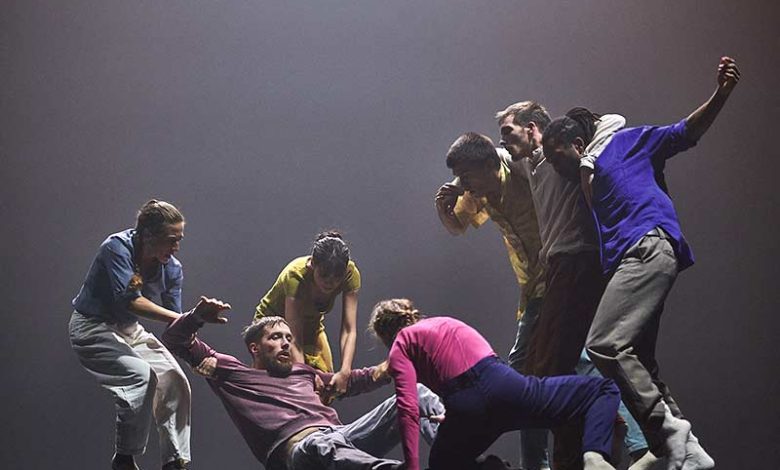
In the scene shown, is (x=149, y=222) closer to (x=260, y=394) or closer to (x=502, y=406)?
(x=260, y=394)

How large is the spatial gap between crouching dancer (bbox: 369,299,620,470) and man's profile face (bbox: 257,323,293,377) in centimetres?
104

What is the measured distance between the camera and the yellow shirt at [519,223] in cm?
459

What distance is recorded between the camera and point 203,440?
4.71m

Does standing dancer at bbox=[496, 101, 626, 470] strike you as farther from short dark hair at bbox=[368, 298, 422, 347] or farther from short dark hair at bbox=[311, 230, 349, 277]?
short dark hair at bbox=[311, 230, 349, 277]

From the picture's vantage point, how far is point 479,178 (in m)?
4.71

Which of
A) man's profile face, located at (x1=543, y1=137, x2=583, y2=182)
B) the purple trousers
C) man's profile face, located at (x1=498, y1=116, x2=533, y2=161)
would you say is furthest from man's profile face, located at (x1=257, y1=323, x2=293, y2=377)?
man's profile face, located at (x1=543, y1=137, x2=583, y2=182)

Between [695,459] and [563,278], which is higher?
[563,278]

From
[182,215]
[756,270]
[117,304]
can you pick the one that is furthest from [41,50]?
[756,270]

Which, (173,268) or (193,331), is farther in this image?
(173,268)

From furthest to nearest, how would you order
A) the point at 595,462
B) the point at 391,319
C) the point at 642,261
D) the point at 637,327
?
the point at 391,319 → the point at 642,261 → the point at 637,327 → the point at 595,462

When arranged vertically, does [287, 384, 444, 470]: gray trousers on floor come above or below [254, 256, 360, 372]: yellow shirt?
below

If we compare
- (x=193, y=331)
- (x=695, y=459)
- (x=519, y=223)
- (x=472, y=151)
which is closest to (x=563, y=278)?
(x=519, y=223)

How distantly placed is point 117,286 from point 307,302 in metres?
0.95

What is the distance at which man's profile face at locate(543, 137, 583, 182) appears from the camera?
14.1 feet
